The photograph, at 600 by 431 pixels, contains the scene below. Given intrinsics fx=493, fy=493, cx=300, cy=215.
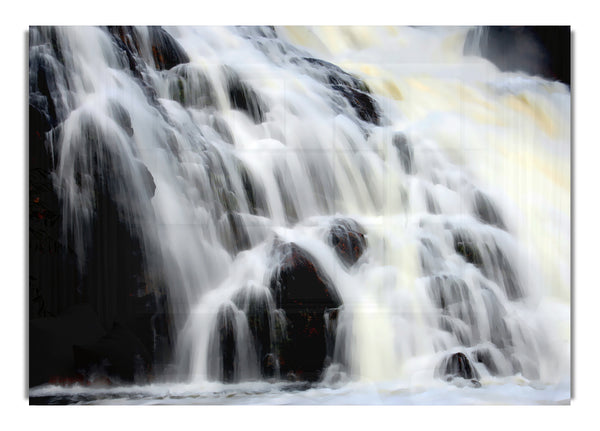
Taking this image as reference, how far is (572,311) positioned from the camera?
121 inches

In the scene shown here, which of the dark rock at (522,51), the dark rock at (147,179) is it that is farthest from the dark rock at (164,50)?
the dark rock at (522,51)

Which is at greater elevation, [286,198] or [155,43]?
[155,43]

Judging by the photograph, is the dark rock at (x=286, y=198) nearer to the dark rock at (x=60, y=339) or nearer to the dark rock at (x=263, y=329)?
the dark rock at (x=263, y=329)

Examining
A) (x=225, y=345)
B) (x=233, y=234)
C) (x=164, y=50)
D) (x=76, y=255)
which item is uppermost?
(x=164, y=50)

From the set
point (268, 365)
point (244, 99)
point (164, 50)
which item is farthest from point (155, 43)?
point (268, 365)

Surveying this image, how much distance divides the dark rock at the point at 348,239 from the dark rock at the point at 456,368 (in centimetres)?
84

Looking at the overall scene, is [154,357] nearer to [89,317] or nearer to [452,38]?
[89,317]

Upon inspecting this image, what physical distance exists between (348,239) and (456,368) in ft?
3.39

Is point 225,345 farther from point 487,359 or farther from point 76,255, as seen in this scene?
point 487,359

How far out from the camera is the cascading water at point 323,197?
9.85 ft

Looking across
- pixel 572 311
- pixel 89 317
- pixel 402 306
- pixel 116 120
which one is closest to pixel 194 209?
pixel 116 120

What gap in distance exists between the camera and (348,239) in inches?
119

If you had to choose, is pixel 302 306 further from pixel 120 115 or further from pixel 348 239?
pixel 120 115

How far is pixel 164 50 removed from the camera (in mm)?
3041
